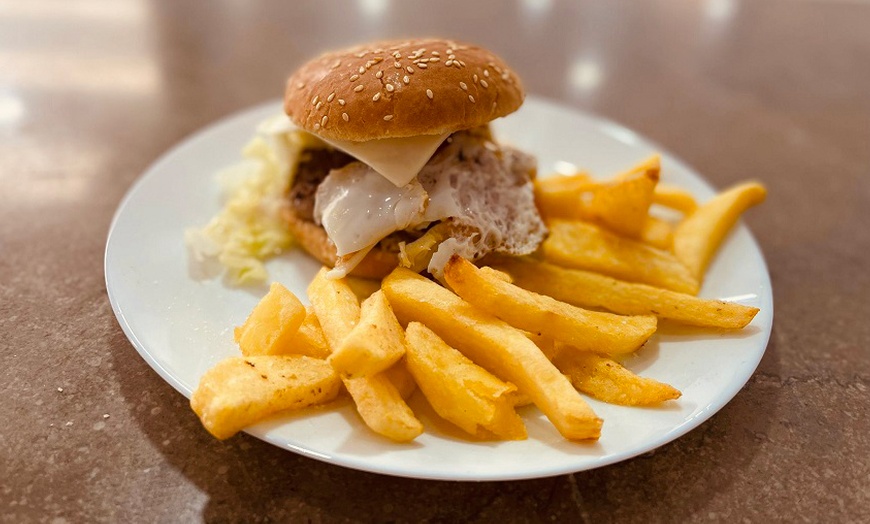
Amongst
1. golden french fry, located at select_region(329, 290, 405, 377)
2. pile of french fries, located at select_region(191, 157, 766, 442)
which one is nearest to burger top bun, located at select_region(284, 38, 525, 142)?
pile of french fries, located at select_region(191, 157, 766, 442)

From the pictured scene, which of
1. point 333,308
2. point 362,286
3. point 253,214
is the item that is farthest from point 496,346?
point 253,214

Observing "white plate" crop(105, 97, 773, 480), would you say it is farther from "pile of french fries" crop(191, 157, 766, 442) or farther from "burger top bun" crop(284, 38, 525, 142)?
"burger top bun" crop(284, 38, 525, 142)

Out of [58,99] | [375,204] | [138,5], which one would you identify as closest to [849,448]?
[375,204]

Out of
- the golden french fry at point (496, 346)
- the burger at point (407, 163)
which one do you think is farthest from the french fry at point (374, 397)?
the burger at point (407, 163)

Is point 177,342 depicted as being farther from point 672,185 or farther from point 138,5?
point 138,5

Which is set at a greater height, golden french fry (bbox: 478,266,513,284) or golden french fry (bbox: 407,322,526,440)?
golden french fry (bbox: 478,266,513,284)

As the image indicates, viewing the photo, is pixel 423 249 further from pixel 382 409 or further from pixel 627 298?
pixel 382 409

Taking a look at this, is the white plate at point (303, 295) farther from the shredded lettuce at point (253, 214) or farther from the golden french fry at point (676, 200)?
the golden french fry at point (676, 200)
